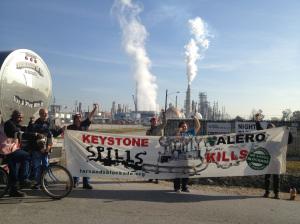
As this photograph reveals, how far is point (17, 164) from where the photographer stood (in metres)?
9.16

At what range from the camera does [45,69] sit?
42.4 ft

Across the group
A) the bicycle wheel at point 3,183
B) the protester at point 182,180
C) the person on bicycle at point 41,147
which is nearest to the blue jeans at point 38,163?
the person on bicycle at point 41,147

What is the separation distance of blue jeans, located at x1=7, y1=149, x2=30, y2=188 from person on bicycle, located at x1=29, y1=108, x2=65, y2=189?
0.67ft

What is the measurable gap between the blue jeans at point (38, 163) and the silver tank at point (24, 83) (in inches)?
77.3

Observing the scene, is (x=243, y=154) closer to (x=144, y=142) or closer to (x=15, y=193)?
(x=144, y=142)

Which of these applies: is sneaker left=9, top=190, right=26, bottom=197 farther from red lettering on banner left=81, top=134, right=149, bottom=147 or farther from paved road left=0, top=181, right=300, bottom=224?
red lettering on banner left=81, top=134, right=149, bottom=147

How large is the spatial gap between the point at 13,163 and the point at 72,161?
5.64 feet

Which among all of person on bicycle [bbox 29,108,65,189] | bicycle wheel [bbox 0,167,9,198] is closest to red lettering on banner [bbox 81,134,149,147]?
person on bicycle [bbox 29,108,65,189]

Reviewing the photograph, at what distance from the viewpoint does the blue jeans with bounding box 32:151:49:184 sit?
9.33 m

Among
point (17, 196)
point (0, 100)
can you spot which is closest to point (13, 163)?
point (17, 196)

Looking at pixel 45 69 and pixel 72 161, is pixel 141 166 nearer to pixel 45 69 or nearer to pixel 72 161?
pixel 72 161

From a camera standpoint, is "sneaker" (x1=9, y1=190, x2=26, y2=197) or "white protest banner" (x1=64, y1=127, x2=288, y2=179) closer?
"sneaker" (x1=9, y1=190, x2=26, y2=197)

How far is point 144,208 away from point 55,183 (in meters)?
2.00

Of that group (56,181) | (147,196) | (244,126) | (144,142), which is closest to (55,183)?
(56,181)
